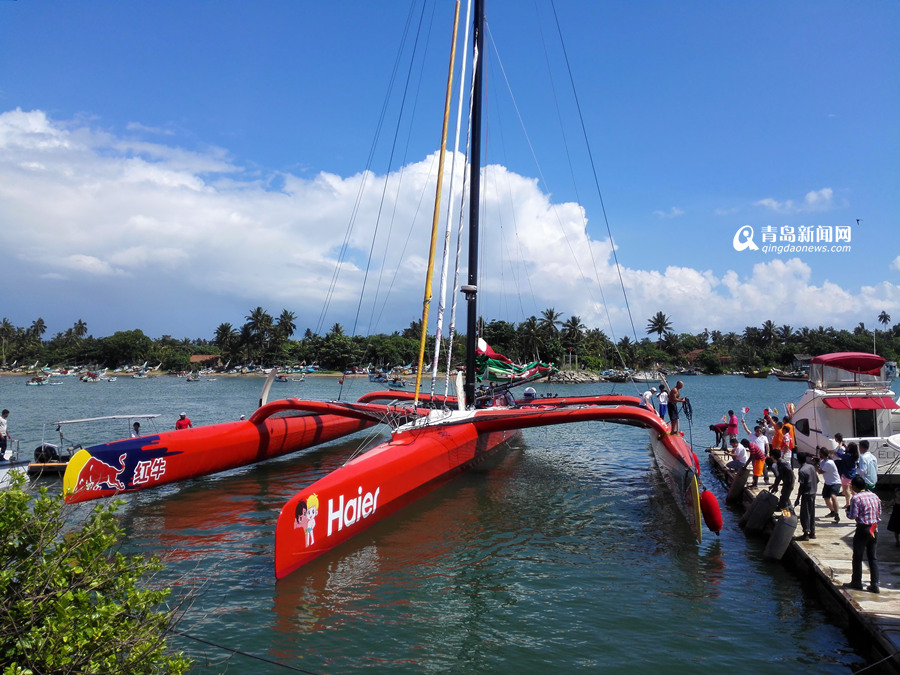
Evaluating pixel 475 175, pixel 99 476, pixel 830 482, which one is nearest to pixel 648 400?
pixel 830 482

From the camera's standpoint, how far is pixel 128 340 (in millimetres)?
87938

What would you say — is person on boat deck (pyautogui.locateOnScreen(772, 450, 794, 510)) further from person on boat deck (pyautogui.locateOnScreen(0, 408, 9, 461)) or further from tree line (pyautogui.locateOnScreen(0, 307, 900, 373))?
tree line (pyautogui.locateOnScreen(0, 307, 900, 373))

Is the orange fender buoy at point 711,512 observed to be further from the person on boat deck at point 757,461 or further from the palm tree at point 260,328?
the palm tree at point 260,328

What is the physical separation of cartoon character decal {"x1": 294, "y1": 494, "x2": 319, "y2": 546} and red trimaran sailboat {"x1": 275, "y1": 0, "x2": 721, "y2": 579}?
0.5 inches

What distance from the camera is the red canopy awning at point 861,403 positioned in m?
12.2

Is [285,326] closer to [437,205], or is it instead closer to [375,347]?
[375,347]

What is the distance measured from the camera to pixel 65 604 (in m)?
2.73

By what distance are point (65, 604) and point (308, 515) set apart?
14.7 feet

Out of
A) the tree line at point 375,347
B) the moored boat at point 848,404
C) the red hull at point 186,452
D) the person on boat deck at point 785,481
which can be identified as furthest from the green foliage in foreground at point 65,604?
the tree line at point 375,347

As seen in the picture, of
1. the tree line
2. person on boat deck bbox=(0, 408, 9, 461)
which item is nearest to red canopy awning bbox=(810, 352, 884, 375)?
person on boat deck bbox=(0, 408, 9, 461)

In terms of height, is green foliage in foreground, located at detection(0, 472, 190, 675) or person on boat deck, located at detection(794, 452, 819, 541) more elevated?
green foliage in foreground, located at detection(0, 472, 190, 675)

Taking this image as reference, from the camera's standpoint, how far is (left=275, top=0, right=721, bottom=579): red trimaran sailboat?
7.26 metres

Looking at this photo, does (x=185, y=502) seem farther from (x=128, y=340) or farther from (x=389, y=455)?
(x=128, y=340)

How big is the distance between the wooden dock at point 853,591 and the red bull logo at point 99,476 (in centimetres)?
1054
